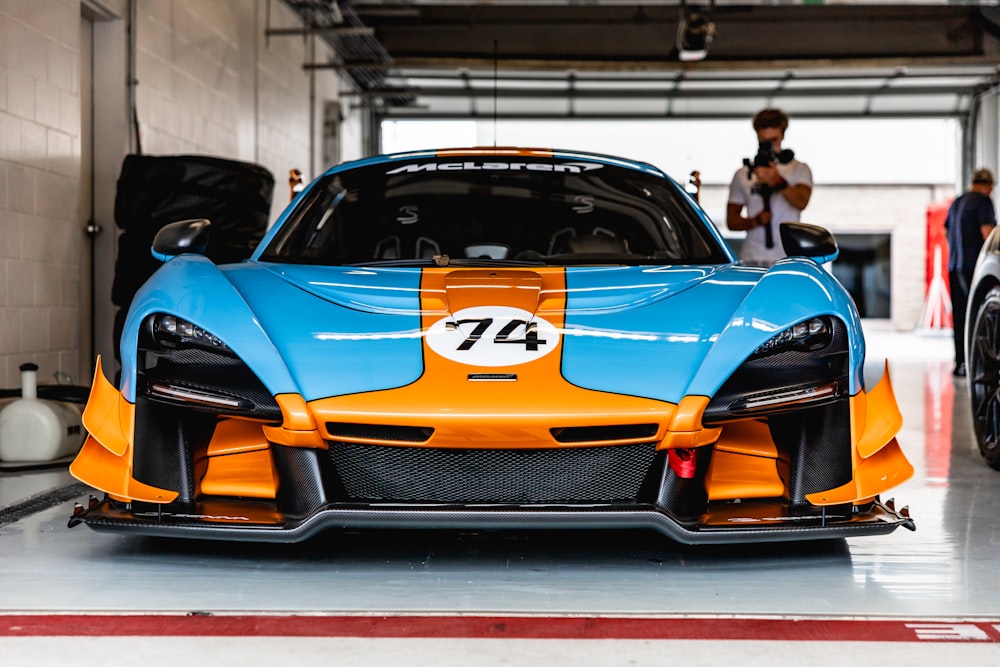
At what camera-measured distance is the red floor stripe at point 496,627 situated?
2107 mm

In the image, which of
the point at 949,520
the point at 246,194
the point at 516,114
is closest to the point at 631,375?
the point at 949,520

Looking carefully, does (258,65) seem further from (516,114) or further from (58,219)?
(516,114)

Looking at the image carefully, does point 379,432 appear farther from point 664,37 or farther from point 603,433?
point 664,37

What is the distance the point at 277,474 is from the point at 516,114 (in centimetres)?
1586

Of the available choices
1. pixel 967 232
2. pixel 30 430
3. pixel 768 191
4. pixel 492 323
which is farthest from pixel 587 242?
pixel 967 232

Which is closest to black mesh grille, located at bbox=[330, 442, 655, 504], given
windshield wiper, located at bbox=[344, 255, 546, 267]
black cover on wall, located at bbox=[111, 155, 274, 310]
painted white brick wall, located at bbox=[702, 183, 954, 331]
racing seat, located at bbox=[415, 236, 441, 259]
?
windshield wiper, located at bbox=[344, 255, 546, 267]

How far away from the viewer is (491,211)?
373 cm

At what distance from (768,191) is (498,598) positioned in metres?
3.34

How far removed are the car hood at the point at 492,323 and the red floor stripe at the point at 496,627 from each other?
Result: 0.49 meters

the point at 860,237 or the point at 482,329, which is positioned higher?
the point at 860,237

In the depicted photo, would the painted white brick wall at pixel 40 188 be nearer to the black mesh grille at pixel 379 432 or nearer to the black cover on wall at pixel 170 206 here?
the black cover on wall at pixel 170 206

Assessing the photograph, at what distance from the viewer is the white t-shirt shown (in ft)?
17.4

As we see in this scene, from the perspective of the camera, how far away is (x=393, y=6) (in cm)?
1188

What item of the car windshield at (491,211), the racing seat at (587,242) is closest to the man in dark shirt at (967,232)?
the car windshield at (491,211)
